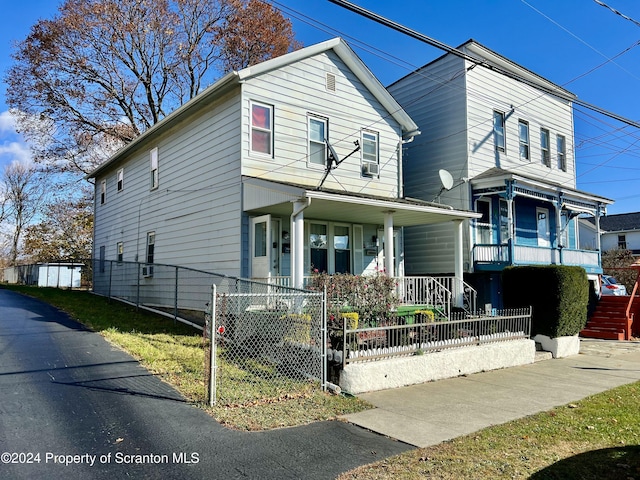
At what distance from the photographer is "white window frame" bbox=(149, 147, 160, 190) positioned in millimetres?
15948

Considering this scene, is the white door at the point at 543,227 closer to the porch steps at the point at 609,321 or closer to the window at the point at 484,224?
the porch steps at the point at 609,321

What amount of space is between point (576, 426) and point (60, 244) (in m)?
34.5

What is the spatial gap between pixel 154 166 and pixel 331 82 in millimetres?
6644

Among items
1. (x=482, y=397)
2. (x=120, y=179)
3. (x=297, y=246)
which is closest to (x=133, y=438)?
(x=482, y=397)

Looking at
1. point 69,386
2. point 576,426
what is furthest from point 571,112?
point 69,386

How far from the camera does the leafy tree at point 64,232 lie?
32.2 meters

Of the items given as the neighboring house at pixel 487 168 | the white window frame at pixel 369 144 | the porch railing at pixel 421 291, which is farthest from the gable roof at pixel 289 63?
the porch railing at pixel 421 291

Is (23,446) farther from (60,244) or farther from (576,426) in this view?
(60,244)

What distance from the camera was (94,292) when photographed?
787 inches

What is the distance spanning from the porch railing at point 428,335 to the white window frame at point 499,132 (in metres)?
8.41

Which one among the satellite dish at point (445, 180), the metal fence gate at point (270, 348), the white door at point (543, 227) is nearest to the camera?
the metal fence gate at point (270, 348)

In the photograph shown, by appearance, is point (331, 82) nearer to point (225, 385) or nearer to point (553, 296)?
point (553, 296)

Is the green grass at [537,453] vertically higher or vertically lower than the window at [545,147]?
lower

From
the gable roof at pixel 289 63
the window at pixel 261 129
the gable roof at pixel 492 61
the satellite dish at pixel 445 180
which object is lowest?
the satellite dish at pixel 445 180
